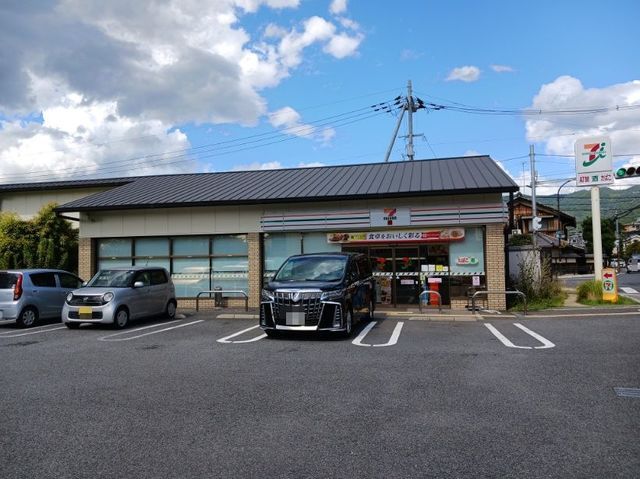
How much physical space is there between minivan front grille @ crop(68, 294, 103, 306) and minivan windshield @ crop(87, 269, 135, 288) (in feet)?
1.99


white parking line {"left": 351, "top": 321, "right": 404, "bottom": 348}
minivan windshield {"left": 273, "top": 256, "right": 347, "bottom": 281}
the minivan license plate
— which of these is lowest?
white parking line {"left": 351, "top": 321, "right": 404, "bottom": 348}

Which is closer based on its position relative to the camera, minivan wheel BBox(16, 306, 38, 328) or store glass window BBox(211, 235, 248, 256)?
minivan wheel BBox(16, 306, 38, 328)

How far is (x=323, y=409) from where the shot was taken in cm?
521

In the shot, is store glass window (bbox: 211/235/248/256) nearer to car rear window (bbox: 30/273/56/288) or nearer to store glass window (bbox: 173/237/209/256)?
store glass window (bbox: 173/237/209/256)

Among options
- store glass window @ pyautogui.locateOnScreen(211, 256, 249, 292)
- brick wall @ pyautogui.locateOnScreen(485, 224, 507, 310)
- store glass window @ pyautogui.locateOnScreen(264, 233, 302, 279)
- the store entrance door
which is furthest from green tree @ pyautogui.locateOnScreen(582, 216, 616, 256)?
store glass window @ pyautogui.locateOnScreen(211, 256, 249, 292)

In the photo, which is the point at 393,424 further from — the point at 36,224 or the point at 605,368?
the point at 36,224

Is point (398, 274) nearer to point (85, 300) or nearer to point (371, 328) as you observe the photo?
point (371, 328)

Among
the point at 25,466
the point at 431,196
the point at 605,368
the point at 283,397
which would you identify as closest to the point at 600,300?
the point at 431,196

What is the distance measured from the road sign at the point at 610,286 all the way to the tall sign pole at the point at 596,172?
0.73m

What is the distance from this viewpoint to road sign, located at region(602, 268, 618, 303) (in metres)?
15.9

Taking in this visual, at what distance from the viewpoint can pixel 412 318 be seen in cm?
1342

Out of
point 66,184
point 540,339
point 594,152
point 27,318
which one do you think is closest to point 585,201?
point 594,152

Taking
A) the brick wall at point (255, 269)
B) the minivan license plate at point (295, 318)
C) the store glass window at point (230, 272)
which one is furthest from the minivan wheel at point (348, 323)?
the store glass window at point (230, 272)

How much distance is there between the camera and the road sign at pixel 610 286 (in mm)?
15938
